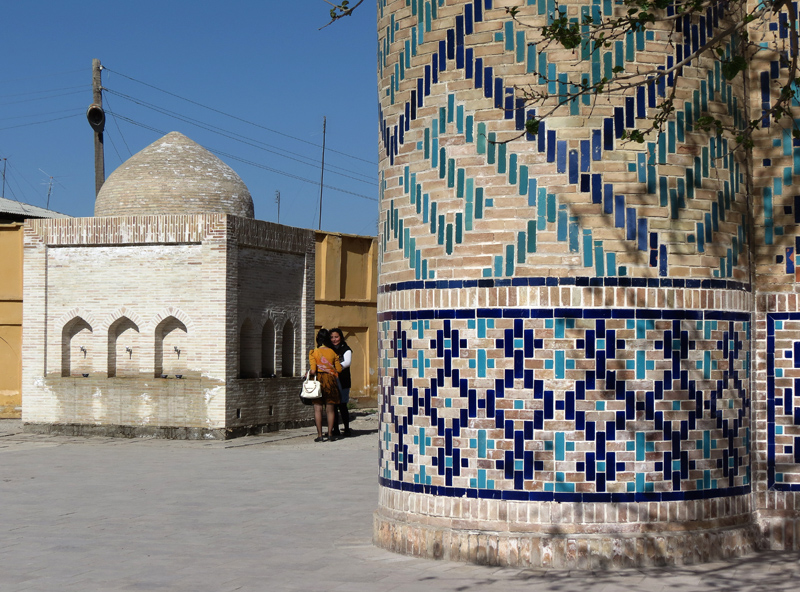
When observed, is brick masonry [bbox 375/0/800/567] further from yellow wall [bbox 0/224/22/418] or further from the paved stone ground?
yellow wall [bbox 0/224/22/418]

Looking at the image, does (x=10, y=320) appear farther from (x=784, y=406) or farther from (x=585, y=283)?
(x=784, y=406)

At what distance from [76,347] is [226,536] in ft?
30.2

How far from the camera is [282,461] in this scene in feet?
40.1

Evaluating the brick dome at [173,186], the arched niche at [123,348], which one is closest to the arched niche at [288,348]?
the brick dome at [173,186]

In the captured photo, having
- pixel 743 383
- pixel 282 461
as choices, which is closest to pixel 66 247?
pixel 282 461

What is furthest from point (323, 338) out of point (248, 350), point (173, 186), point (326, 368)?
point (173, 186)

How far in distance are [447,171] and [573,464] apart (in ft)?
6.29

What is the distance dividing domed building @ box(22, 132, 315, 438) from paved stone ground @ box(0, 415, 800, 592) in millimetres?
2218

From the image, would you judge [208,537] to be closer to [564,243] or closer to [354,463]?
[564,243]

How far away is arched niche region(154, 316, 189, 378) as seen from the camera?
15.1 metres

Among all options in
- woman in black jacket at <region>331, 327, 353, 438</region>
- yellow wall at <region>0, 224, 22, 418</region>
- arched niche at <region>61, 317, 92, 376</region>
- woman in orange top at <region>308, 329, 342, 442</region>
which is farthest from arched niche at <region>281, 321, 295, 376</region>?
yellow wall at <region>0, 224, 22, 418</region>

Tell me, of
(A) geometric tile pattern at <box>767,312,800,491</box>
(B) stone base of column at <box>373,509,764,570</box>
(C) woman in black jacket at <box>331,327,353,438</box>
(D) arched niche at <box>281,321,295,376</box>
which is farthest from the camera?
(D) arched niche at <box>281,321,295,376</box>

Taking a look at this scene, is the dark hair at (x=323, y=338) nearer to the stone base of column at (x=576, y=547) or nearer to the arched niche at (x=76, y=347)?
the arched niche at (x=76, y=347)

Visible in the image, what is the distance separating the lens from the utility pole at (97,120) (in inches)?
970
